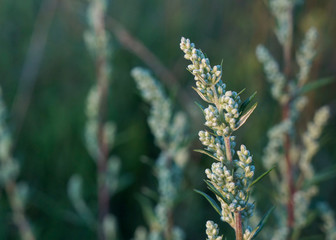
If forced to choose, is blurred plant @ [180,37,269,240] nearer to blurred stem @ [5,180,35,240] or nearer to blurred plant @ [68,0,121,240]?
blurred plant @ [68,0,121,240]

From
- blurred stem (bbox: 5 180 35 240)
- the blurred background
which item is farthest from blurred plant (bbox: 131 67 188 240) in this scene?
blurred stem (bbox: 5 180 35 240)

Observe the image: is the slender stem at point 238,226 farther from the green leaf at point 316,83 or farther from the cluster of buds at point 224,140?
the green leaf at point 316,83

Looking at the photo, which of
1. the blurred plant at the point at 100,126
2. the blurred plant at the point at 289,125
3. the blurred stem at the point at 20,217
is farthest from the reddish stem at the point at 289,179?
the blurred stem at the point at 20,217

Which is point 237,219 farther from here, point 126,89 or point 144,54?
point 126,89

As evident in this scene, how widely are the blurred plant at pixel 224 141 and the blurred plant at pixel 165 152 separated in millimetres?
936

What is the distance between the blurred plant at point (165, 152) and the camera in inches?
84.5

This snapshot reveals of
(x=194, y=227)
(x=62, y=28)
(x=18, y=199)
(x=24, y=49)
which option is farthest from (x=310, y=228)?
(x=62, y=28)

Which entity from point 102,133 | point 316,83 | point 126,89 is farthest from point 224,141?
point 126,89

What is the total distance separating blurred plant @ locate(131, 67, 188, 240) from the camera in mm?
2146

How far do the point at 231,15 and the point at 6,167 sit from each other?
3171 millimetres

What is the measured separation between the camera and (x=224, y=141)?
121cm

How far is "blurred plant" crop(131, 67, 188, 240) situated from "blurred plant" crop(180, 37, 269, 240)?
94cm

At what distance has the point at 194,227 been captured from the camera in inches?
150

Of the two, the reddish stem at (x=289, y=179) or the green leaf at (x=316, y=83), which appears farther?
the reddish stem at (x=289, y=179)
